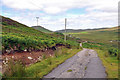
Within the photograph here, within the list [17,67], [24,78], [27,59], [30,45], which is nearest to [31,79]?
[24,78]

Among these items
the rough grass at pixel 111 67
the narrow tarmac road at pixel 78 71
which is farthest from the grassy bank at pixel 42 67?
the rough grass at pixel 111 67

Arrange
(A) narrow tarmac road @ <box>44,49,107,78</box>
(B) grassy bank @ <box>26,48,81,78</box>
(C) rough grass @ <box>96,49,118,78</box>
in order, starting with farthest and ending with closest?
(C) rough grass @ <box>96,49,118,78</box> < (B) grassy bank @ <box>26,48,81,78</box> < (A) narrow tarmac road @ <box>44,49,107,78</box>

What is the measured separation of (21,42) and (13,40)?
1228mm

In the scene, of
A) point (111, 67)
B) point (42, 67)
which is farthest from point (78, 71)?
point (111, 67)

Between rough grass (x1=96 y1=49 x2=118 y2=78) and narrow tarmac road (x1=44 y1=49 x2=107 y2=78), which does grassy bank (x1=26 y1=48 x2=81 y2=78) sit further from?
rough grass (x1=96 y1=49 x2=118 y2=78)

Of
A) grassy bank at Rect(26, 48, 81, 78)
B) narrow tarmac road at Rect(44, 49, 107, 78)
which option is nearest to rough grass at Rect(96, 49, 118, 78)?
narrow tarmac road at Rect(44, 49, 107, 78)

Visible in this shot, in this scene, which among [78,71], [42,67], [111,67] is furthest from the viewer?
[111,67]

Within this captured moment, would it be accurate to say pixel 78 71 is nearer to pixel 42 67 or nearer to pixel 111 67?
pixel 42 67

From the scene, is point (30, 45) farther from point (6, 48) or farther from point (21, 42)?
point (6, 48)

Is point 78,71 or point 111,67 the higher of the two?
point 78,71

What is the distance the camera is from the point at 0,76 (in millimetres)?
8195

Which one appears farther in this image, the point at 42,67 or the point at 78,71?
the point at 42,67

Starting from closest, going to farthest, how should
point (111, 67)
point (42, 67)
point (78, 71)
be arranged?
point (78, 71)
point (42, 67)
point (111, 67)

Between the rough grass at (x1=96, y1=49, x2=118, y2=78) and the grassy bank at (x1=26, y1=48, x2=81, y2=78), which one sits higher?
the grassy bank at (x1=26, y1=48, x2=81, y2=78)
